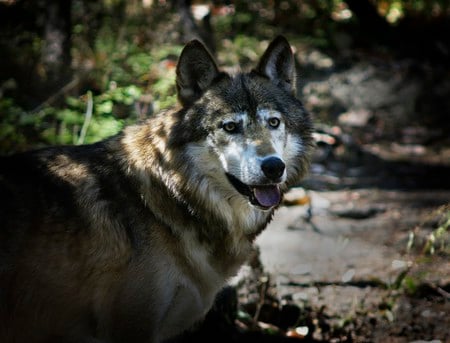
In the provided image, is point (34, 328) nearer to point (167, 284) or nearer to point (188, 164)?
point (167, 284)

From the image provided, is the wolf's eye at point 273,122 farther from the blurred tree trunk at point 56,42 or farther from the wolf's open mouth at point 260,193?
the blurred tree trunk at point 56,42

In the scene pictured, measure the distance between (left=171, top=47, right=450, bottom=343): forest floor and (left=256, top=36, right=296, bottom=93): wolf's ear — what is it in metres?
1.54

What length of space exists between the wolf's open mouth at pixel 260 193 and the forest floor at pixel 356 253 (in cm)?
126

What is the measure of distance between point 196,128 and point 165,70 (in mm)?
3576

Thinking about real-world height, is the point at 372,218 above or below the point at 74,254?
below

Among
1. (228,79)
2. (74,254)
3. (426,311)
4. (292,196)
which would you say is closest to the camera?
(74,254)

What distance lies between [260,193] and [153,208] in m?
0.64

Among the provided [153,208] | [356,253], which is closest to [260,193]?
[153,208]

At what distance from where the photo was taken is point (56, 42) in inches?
300

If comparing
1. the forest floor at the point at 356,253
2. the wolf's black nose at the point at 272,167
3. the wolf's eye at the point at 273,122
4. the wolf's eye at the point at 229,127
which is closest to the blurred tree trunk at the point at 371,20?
the forest floor at the point at 356,253

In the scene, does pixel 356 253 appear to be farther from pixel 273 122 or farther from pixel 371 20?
pixel 371 20

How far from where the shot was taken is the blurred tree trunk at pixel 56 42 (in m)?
7.50

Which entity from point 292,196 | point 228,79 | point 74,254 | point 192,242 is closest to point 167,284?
point 192,242

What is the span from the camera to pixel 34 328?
321 cm
